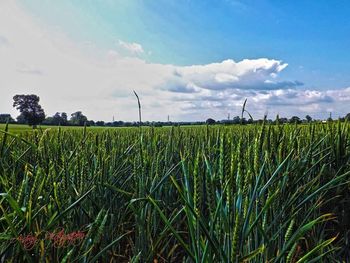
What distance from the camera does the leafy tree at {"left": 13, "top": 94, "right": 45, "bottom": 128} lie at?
2996 inches

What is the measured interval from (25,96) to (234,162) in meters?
85.7

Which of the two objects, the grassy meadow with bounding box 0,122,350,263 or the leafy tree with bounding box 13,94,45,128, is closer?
the grassy meadow with bounding box 0,122,350,263

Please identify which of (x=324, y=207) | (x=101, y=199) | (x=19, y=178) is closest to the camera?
(x=101, y=199)

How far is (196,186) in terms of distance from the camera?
3.31 feet

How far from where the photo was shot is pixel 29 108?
78.5 m

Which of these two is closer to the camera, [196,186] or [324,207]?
[196,186]

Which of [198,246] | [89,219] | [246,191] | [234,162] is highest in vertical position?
[234,162]

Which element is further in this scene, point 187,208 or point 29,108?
point 29,108

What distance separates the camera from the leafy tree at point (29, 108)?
76100 mm

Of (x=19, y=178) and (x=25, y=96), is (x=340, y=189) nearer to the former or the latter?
(x=19, y=178)

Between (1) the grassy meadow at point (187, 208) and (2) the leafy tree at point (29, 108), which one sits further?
(2) the leafy tree at point (29, 108)

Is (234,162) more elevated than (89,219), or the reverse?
(234,162)

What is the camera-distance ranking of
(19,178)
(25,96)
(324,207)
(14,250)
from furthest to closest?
(25,96)
(19,178)
(324,207)
(14,250)

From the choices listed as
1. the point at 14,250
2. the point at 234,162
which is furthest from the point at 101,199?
the point at 234,162
